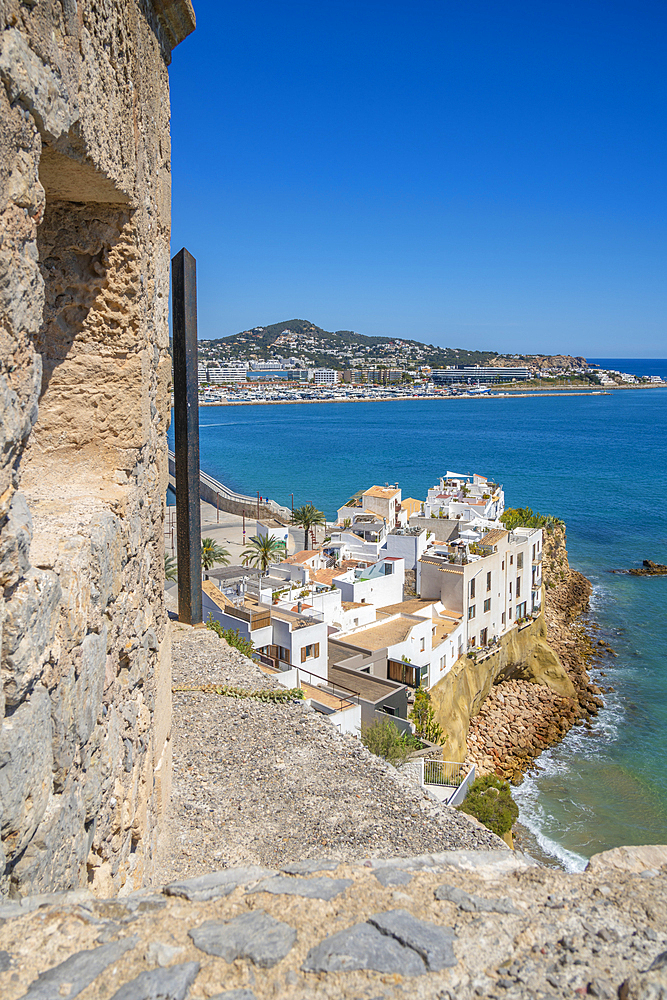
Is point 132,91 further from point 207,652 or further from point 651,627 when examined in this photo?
point 651,627

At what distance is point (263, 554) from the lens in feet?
99.7

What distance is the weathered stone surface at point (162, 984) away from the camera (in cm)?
148

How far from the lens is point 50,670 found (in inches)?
77.8

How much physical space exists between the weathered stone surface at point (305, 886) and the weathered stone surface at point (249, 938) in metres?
0.14

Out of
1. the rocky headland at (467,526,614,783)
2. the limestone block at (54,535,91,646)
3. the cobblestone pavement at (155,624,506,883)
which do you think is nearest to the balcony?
the rocky headland at (467,526,614,783)

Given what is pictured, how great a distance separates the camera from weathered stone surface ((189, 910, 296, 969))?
1.64m

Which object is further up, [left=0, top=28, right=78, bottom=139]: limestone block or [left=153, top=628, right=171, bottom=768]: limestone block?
[left=0, top=28, right=78, bottom=139]: limestone block

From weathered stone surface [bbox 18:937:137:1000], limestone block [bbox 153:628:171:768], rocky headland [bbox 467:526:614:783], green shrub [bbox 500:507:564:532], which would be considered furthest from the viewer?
green shrub [bbox 500:507:564:532]

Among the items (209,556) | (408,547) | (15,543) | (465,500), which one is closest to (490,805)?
(15,543)

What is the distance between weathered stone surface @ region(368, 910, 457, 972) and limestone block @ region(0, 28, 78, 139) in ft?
7.08

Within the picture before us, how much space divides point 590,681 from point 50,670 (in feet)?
86.8

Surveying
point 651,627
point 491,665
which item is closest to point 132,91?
point 491,665

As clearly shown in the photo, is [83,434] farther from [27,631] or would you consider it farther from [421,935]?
[421,935]

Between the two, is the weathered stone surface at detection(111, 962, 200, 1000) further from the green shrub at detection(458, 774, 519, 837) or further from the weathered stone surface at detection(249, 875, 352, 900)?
the green shrub at detection(458, 774, 519, 837)
